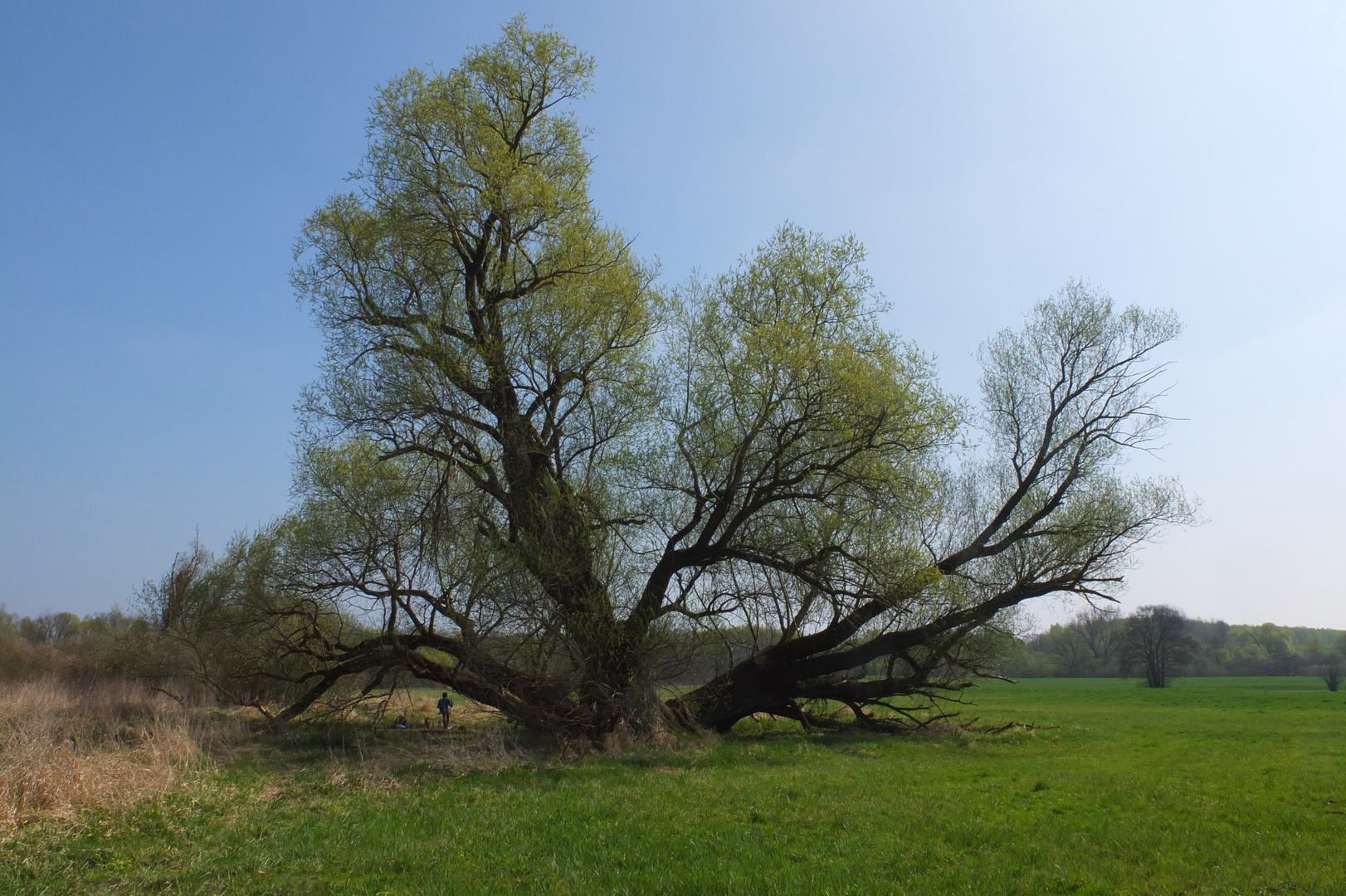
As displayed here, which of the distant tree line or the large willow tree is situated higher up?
the large willow tree

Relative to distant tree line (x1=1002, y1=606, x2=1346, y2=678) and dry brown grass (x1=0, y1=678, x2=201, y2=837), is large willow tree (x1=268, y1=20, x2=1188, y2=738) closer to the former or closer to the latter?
dry brown grass (x1=0, y1=678, x2=201, y2=837)

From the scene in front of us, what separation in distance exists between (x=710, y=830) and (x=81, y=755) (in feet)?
32.0

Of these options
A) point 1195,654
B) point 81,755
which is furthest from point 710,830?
point 1195,654

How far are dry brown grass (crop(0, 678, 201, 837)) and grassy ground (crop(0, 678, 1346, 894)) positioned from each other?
48 cm

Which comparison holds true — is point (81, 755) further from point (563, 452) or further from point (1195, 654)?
point (1195, 654)

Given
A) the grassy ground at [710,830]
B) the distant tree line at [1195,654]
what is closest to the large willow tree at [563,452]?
the grassy ground at [710,830]

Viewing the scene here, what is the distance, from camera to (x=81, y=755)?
37.4 feet

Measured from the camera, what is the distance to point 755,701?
21.1 meters

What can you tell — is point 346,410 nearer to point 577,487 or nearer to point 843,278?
point 577,487

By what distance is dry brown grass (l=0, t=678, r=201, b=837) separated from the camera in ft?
28.5

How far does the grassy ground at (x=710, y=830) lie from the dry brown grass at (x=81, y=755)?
0.48 m

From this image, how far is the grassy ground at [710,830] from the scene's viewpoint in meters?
7.25

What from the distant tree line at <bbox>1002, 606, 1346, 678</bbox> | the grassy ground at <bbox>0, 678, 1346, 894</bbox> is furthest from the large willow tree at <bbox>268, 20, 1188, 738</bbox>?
the distant tree line at <bbox>1002, 606, 1346, 678</bbox>

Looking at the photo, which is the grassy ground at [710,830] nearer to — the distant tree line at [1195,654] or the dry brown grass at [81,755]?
the dry brown grass at [81,755]
